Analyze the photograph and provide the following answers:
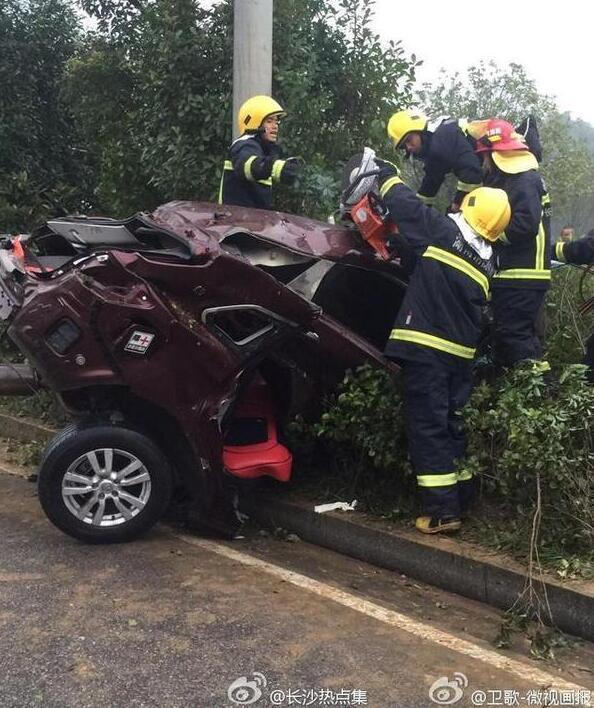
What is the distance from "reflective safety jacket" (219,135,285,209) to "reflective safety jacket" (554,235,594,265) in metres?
1.91

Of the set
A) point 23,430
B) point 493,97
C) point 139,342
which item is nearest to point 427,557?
point 139,342

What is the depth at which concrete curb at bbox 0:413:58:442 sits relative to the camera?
19.5ft

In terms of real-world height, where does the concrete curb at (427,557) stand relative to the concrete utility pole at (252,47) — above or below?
below

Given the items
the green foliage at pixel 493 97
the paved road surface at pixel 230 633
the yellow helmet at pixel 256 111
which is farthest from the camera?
the green foliage at pixel 493 97

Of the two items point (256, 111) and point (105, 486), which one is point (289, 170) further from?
point (105, 486)

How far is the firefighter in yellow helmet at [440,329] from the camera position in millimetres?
3803

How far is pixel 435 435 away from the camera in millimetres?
3805

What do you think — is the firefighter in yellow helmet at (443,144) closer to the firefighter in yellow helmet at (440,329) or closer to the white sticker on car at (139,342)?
the firefighter in yellow helmet at (440,329)

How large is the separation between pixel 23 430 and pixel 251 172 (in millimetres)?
2918

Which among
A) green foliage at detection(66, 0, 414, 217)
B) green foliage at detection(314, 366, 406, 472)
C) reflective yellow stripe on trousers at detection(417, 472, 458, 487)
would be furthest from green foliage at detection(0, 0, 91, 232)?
reflective yellow stripe on trousers at detection(417, 472, 458, 487)

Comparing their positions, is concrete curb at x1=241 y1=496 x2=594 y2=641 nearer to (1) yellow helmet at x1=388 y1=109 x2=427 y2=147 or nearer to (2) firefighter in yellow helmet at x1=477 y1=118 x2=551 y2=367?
(2) firefighter in yellow helmet at x1=477 y1=118 x2=551 y2=367

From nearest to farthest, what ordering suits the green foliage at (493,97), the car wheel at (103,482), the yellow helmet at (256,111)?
the car wheel at (103,482), the yellow helmet at (256,111), the green foliage at (493,97)

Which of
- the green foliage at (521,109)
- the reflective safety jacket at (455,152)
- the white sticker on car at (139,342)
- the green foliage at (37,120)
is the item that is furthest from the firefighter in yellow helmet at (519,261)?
the green foliage at (521,109)

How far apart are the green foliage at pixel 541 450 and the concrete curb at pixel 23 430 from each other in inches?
136
